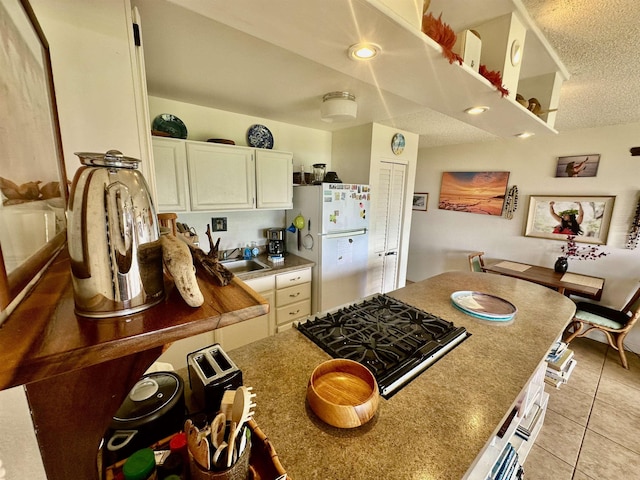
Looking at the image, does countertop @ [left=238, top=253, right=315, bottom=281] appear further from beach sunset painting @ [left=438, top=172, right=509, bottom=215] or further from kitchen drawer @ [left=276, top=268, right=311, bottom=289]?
beach sunset painting @ [left=438, top=172, right=509, bottom=215]

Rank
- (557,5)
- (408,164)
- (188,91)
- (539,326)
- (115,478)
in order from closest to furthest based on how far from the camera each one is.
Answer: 1. (115,478)
2. (557,5)
3. (539,326)
4. (188,91)
5. (408,164)

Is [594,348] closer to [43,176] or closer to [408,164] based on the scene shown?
[408,164]

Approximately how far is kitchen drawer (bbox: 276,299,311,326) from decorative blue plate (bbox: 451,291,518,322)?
151 centimetres

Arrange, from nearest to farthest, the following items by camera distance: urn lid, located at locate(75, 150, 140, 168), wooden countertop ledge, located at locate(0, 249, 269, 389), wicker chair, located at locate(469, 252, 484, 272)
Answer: wooden countertop ledge, located at locate(0, 249, 269, 389) < urn lid, located at locate(75, 150, 140, 168) < wicker chair, located at locate(469, 252, 484, 272)

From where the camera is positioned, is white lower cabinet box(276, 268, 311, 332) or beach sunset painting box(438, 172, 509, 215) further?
beach sunset painting box(438, 172, 509, 215)

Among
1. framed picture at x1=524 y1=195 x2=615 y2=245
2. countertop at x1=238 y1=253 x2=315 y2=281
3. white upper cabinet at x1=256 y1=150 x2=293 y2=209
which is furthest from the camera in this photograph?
framed picture at x1=524 y1=195 x2=615 y2=245

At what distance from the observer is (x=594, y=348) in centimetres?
290

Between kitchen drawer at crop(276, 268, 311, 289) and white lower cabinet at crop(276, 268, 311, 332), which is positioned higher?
kitchen drawer at crop(276, 268, 311, 289)

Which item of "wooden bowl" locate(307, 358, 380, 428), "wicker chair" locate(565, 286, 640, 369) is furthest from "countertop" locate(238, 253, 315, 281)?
"wicker chair" locate(565, 286, 640, 369)

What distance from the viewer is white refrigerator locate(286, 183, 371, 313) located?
256 centimetres

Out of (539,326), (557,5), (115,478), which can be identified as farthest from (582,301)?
(115,478)

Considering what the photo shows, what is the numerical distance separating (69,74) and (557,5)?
192cm

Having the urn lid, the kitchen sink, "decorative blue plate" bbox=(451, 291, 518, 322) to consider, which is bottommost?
the kitchen sink

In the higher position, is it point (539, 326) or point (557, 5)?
point (557, 5)
